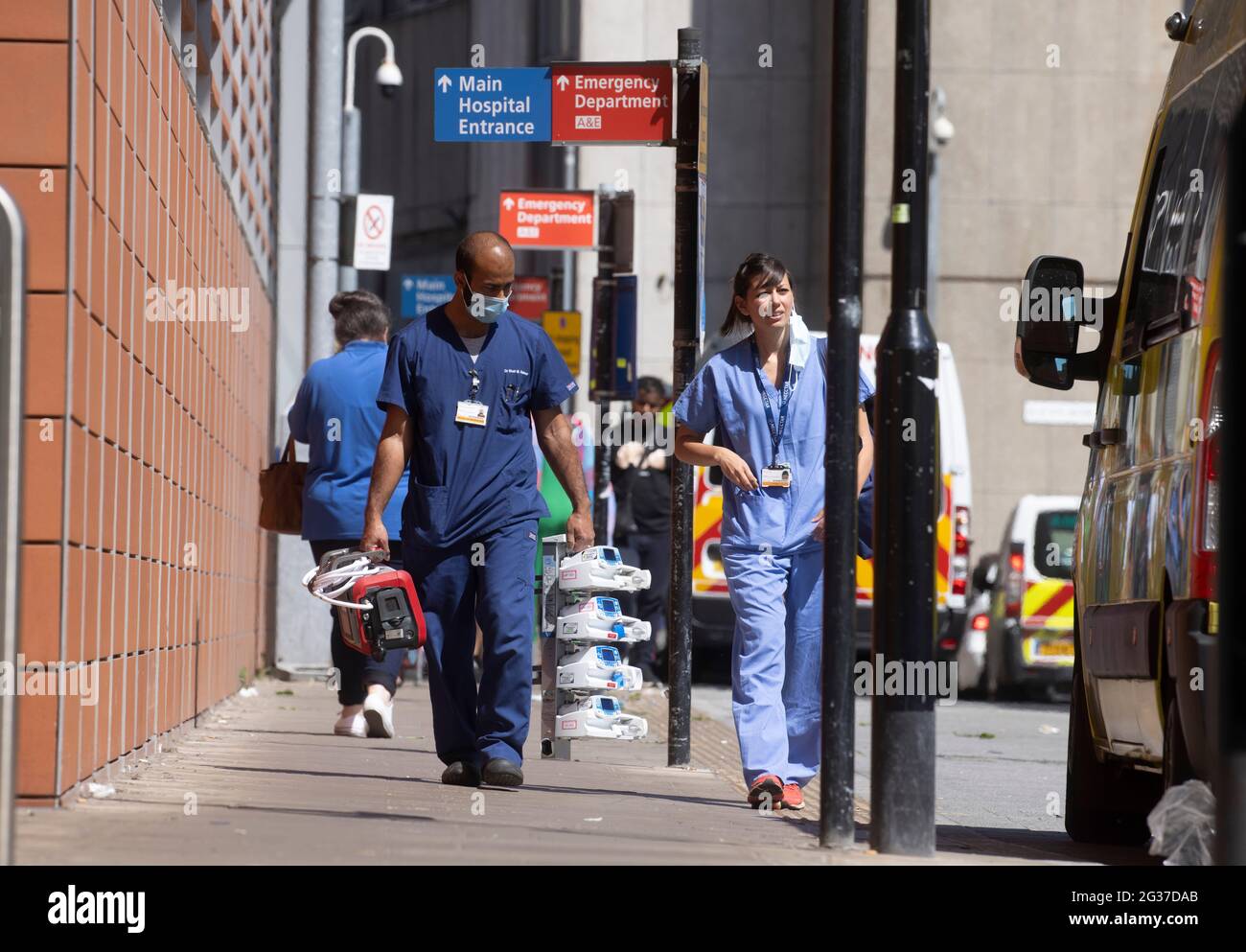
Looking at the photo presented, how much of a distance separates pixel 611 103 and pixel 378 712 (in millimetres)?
2959

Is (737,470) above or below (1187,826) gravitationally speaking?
above

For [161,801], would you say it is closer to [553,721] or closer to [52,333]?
[52,333]

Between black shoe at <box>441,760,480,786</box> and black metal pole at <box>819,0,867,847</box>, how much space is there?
7.06ft

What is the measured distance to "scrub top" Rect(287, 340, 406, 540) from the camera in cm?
1077

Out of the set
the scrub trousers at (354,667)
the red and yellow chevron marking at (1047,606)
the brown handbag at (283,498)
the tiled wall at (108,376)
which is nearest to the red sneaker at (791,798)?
the tiled wall at (108,376)

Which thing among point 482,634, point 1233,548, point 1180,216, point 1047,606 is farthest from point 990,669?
point 1233,548

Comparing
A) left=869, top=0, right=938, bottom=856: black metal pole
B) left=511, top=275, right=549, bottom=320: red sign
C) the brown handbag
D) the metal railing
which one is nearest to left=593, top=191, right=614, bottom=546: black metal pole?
the brown handbag

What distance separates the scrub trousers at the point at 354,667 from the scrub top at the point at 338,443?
6cm

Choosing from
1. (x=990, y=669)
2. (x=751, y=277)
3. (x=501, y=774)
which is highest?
(x=751, y=277)

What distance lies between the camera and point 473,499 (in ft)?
26.6

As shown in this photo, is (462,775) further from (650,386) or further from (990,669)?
(990,669)

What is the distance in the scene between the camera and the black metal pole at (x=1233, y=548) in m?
3.12
